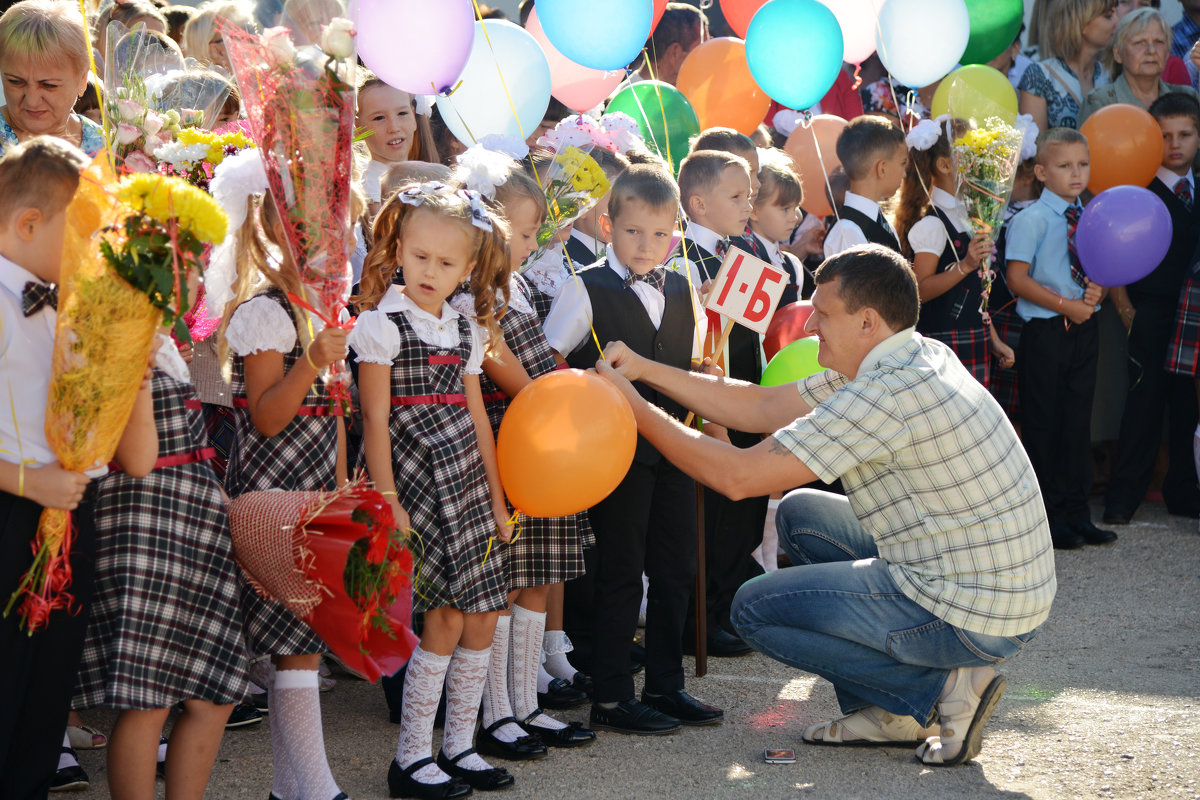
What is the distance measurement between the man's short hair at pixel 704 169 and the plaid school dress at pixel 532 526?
115cm

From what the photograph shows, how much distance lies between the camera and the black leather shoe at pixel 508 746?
3.30m

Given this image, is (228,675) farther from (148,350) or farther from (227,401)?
(227,401)

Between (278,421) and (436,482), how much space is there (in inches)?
16.8

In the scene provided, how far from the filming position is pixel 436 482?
303cm

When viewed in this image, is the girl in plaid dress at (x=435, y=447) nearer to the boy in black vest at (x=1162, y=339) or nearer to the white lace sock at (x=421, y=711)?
the white lace sock at (x=421, y=711)

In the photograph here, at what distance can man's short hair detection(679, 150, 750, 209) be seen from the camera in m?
4.35

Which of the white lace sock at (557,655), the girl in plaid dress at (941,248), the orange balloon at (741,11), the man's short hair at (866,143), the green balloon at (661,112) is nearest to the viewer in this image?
the white lace sock at (557,655)

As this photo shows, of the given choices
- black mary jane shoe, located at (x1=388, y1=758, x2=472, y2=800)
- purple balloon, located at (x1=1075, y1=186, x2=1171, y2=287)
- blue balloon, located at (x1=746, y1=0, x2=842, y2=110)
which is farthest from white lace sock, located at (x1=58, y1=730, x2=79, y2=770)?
purple balloon, located at (x1=1075, y1=186, x2=1171, y2=287)

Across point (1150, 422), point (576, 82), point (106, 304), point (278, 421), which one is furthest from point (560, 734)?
point (1150, 422)

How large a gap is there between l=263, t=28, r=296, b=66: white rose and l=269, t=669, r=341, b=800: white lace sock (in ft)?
4.68

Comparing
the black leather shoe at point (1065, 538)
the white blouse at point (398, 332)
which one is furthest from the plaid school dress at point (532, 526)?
the black leather shoe at point (1065, 538)

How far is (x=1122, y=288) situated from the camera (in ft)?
20.7

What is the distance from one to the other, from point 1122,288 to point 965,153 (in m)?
1.51

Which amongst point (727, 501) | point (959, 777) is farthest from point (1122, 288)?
point (959, 777)
